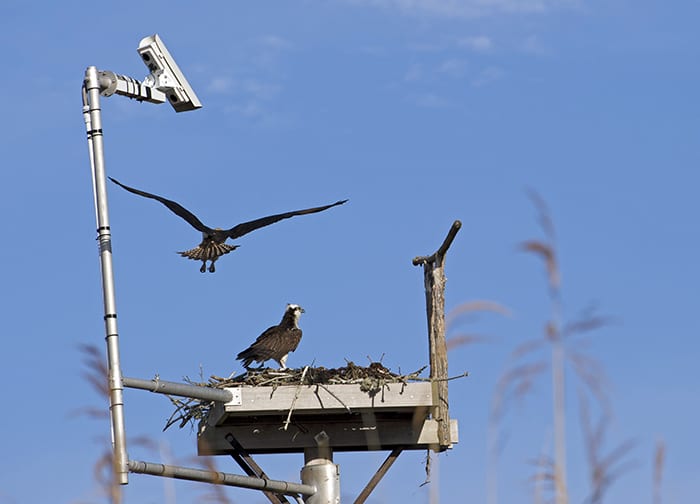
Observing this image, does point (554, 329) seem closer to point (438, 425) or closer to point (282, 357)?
point (438, 425)

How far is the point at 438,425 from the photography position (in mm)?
11383

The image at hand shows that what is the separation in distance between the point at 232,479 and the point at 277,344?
299cm

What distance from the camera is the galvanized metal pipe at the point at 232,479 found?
806 centimetres

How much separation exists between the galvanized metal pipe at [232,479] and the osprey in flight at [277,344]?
4.54 feet

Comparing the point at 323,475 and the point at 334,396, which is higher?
the point at 334,396

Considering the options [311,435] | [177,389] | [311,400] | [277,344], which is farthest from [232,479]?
[277,344]

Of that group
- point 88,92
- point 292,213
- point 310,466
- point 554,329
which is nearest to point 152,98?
point 88,92

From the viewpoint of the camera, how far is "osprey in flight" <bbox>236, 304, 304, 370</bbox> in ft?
39.1

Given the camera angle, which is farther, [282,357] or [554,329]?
[282,357]

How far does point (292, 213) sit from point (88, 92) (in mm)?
3507

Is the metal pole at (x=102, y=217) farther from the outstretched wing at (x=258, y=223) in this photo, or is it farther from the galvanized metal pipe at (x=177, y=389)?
the outstretched wing at (x=258, y=223)

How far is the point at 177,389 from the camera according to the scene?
29.9 ft

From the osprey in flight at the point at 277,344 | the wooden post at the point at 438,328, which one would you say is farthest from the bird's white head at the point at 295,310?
the wooden post at the point at 438,328

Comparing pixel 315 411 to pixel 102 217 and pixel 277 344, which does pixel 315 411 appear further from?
pixel 102 217
